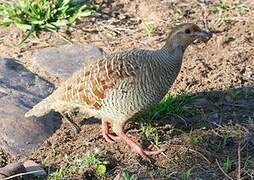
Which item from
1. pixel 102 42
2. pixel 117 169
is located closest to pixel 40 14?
pixel 102 42

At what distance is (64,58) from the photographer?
20.3 ft

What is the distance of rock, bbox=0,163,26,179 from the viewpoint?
4.50 meters

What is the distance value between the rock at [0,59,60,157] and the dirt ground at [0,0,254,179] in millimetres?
94

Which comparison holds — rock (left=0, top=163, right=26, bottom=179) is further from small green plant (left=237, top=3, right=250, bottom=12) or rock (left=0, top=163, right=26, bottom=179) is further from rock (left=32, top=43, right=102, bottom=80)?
small green plant (left=237, top=3, right=250, bottom=12)

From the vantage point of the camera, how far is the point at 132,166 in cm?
480

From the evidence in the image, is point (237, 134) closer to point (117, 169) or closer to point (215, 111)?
point (215, 111)

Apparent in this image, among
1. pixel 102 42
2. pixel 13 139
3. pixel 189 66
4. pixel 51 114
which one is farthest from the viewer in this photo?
pixel 102 42

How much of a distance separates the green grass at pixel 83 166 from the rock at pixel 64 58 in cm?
129

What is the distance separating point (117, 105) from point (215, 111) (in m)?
1.08

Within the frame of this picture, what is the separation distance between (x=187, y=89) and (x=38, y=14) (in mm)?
1807

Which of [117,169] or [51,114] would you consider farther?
[51,114]

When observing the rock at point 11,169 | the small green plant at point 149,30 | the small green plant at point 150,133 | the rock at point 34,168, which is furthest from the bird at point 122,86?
the small green plant at point 149,30

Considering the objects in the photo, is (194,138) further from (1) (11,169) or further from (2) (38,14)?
(2) (38,14)

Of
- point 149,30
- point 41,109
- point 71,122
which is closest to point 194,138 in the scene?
point 71,122
